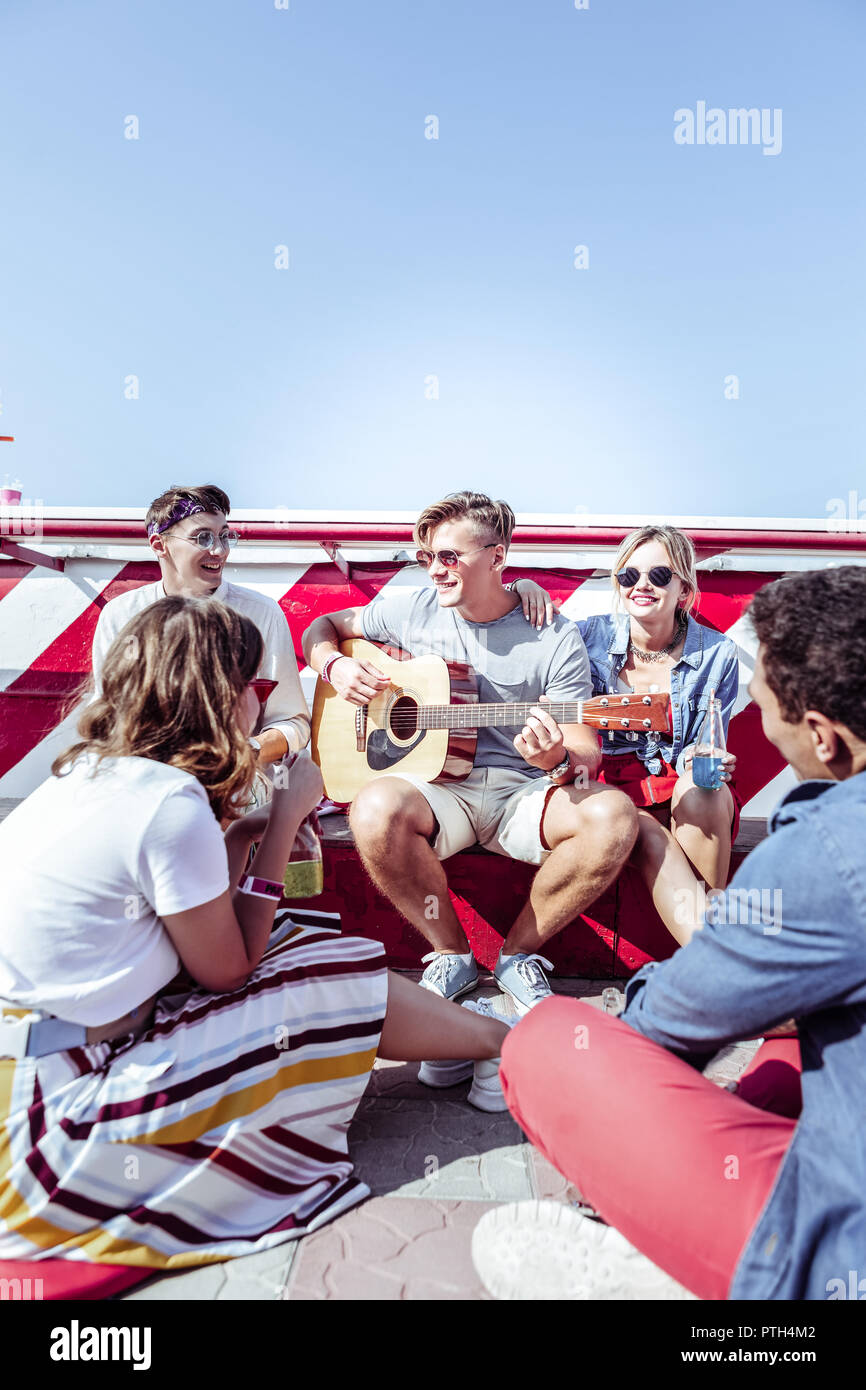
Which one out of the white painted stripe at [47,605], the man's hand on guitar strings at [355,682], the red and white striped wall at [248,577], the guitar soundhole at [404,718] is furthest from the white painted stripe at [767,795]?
the white painted stripe at [47,605]

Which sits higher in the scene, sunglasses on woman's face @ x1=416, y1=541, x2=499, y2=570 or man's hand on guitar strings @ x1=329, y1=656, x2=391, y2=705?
sunglasses on woman's face @ x1=416, y1=541, x2=499, y2=570

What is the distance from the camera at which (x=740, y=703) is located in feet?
11.3

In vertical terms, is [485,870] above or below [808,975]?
below

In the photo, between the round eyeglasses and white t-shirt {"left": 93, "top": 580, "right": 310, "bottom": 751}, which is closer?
white t-shirt {"left": 93, "top": 580, "right": 310, "bottom": 751}

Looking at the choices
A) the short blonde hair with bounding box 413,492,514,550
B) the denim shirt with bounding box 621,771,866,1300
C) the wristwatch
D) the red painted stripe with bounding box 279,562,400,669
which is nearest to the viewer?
the denim shirt with bounding box 621,771,866,1300

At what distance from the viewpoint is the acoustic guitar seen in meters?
2.73

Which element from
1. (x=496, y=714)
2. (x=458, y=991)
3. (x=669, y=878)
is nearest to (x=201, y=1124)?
(x=458, y=991)

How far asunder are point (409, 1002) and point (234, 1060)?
45 centimetres

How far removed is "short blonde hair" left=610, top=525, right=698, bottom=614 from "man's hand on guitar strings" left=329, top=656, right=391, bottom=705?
99 centimetres

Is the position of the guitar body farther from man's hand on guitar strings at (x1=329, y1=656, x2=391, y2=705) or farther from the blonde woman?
the blonde woman

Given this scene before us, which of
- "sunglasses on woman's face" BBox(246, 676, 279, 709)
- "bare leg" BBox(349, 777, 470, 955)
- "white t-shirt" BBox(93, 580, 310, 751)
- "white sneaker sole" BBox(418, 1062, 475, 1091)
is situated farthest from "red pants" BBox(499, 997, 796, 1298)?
"sunglasses on woman's face" BBox(246, 676, 279, 709)

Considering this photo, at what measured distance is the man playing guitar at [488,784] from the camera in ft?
7.90
